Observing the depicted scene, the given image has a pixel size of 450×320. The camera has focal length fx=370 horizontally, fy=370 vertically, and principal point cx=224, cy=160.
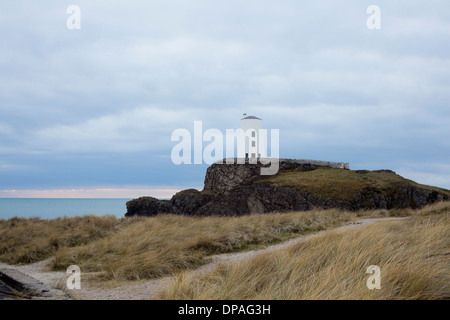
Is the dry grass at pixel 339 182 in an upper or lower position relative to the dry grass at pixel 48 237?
upper

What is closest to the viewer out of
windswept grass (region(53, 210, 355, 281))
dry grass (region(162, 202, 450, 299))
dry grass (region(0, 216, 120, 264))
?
dry grass (region(162, 202, 450, 299))

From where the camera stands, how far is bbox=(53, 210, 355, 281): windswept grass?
26.3 ft

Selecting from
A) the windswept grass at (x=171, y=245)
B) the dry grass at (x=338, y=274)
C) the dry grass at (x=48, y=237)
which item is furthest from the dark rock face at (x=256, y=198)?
the dry grass at (x=338, y=274)

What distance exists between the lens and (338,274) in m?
5.61

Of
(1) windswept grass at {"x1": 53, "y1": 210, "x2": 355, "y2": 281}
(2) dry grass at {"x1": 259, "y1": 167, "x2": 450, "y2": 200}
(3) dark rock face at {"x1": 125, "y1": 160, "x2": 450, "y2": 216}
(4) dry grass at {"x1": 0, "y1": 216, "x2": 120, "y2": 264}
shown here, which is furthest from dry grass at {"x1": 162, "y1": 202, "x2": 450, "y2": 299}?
(2) dry grass at {"x1": 259, "y1": 167, "x2": 450, "y2": 200}

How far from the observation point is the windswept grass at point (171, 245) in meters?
8.02

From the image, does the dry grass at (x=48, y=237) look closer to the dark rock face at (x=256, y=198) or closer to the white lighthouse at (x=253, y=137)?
the dark rock face at (x=256, y=198)

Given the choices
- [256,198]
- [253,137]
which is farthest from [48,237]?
[253,137]

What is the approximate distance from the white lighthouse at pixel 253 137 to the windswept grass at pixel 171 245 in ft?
105

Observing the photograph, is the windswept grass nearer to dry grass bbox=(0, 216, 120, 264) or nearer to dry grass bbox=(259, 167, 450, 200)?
dry grass bbox=(0, 216, 120, 264)

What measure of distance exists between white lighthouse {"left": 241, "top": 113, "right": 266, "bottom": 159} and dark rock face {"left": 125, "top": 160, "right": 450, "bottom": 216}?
5.12 m

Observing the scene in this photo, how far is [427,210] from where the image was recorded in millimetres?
16406

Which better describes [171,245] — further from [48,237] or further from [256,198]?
[256,198]
